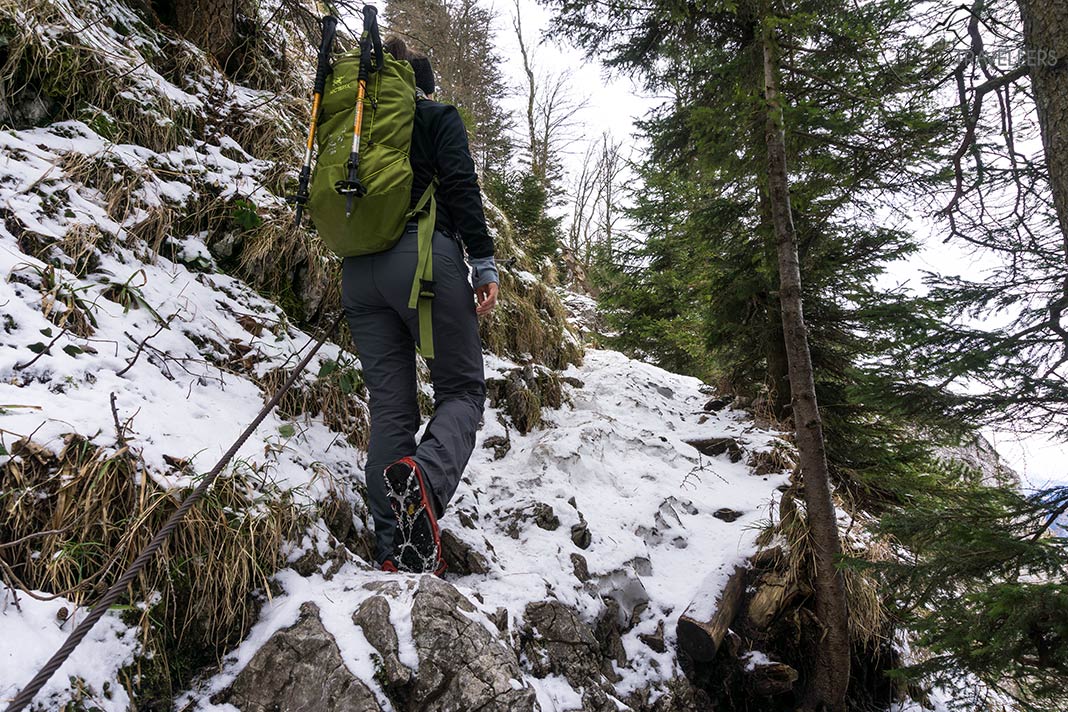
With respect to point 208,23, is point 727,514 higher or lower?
lower

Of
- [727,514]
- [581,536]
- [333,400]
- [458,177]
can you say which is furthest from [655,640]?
[458,177]

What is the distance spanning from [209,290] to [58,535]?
1.73m

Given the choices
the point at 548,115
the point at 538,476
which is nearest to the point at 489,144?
the point at 548,115

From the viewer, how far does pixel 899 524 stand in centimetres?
257

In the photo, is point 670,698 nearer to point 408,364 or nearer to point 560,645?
point 560,645

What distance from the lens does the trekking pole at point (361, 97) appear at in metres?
2.20

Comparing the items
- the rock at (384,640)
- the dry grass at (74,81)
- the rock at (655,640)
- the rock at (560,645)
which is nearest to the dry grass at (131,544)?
the rock at (384,640)

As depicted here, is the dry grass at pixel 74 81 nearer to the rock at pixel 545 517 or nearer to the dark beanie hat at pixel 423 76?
the dark beanie hat at pixel 423 76

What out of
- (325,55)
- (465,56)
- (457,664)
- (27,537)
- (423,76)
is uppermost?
(465,56)

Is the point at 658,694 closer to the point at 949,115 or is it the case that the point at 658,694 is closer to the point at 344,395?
the point at 344,395

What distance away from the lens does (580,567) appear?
3.09 m

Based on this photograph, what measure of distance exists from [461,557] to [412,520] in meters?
0.63

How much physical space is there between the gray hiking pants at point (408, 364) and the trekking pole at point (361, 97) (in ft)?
1.00

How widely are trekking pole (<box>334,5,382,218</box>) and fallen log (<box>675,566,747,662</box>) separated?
114 inches
